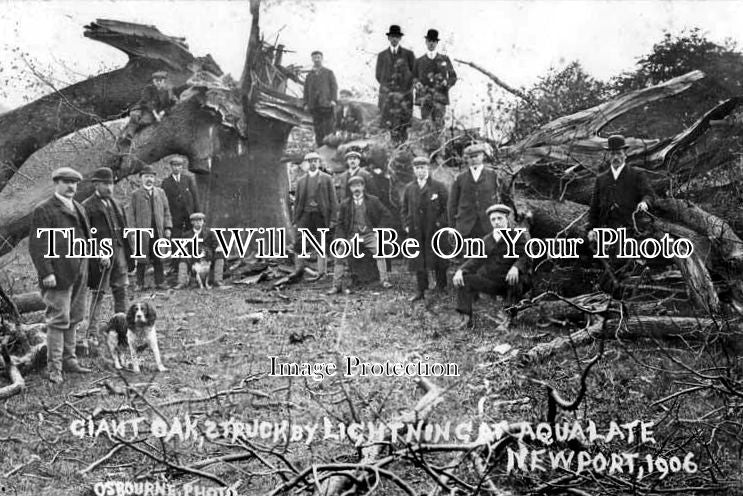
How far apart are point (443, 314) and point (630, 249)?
180cm

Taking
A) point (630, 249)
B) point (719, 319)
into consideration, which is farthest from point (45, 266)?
point (719, 319)

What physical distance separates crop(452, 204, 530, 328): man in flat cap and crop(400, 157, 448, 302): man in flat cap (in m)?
0.59

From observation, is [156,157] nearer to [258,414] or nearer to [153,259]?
[153,259]

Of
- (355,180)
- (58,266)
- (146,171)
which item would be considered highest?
(146,171)

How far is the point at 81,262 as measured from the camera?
622 cm

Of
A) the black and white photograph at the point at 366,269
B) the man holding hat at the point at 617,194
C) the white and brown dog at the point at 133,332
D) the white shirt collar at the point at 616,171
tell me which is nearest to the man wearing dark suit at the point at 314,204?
the black and white photograph at the point at 366,269

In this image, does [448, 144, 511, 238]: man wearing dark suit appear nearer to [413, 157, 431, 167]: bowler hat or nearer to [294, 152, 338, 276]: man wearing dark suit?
[413, 157, 431, 167]: bowler hat

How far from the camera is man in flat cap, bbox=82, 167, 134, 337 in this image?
632 centimetres

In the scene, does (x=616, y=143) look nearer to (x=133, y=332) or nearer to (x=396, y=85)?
(x=396, y=85)

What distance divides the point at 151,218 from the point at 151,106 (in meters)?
1.50

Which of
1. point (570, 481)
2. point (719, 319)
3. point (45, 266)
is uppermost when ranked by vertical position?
point (45, 266)

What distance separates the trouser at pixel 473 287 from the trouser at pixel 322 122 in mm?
2867

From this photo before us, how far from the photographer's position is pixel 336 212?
790 cm

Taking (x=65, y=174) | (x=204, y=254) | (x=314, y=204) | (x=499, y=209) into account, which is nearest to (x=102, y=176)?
(x=65, y=174)
